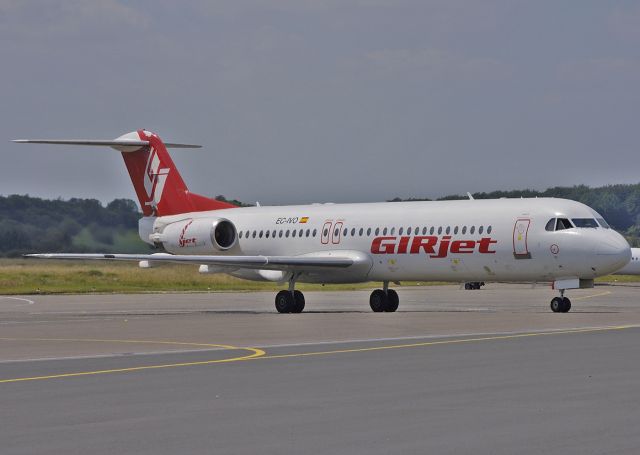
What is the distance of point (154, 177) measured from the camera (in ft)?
161

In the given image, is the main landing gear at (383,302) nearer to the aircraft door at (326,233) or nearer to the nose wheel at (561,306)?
the aircraft door at (326,233)

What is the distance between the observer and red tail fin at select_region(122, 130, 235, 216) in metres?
48.7

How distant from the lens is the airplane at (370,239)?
124 ft

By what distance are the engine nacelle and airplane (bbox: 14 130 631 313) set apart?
47 millimetres

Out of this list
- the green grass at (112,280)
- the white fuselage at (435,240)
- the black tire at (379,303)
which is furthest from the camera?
the green grass at (112,280)

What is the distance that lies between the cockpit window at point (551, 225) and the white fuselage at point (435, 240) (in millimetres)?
69

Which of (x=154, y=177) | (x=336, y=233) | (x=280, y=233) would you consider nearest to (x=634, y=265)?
(x=280, y=233)

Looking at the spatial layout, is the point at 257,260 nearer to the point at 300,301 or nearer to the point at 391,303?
the point at 300,301

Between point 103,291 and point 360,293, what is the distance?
13.2 meters

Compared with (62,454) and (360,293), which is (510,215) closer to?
(360,293)

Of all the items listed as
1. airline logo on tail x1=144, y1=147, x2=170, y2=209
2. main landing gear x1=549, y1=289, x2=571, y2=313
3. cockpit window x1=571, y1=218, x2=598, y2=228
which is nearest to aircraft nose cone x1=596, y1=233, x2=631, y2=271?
cockpit window x1=571, y1=218, x2=598, y2=228

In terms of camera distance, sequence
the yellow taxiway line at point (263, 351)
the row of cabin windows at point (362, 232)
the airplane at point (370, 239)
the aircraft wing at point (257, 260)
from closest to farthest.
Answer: the yellow taxiway line at point (263, 351) → the airplane at point (370, 239) → the row of cabin windows at point (362, 232) → the aircraft wing at point (257, 260)

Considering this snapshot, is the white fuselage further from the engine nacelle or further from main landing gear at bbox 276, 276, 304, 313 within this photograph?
main landing gear at bbox 276, 276, 304, 313

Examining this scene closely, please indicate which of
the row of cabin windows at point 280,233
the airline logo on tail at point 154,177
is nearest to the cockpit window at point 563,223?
the row of cabin windows at point 280,233
